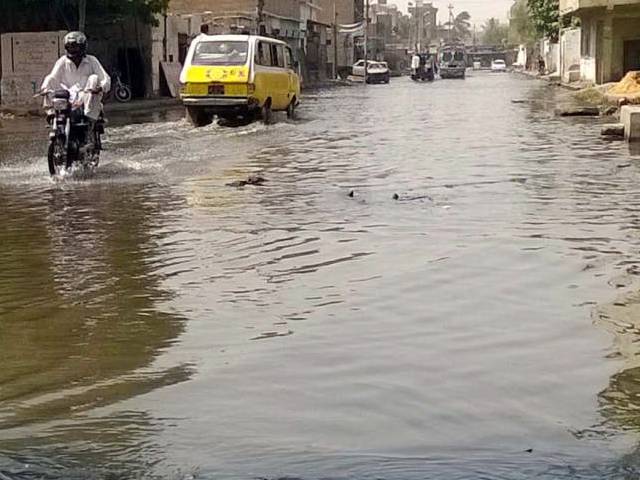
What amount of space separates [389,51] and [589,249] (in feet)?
372

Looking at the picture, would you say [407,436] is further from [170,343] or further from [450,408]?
[170,343]

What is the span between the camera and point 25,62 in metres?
32.0

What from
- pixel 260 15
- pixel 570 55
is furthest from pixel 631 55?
pixel 260 15

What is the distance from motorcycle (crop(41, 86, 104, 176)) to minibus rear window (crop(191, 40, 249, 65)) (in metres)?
8.27

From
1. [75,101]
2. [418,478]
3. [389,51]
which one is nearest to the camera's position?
[418,478]

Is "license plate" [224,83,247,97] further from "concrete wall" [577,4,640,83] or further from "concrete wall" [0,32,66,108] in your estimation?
"concrete wall" [577,4,640,83]

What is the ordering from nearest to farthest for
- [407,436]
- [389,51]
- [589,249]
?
[407,436] → [589,249] → [389,51]

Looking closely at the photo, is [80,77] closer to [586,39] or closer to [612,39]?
[612,39]

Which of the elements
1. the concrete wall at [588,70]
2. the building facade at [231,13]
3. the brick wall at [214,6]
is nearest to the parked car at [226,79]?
the concrete wall at [588,70]

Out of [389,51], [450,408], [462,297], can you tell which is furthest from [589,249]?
[389,51]

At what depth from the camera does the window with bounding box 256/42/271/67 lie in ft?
71.8

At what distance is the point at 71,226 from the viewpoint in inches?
375

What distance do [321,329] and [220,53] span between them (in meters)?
16.2

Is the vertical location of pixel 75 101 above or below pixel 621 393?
above
